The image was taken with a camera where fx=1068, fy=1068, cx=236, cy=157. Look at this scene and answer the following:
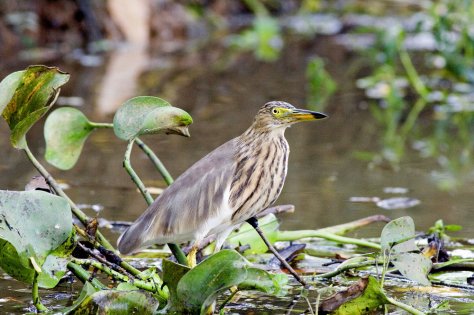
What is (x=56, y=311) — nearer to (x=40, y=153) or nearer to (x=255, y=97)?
(x=40, y=153)

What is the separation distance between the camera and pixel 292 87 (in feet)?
36.1

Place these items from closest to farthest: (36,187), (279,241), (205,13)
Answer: (36,187)
(279,241)
(205,13)

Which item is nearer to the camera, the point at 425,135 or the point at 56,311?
the point at 56,311

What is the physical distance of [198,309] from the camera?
145 inches

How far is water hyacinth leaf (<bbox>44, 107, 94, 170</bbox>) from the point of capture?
4797mm

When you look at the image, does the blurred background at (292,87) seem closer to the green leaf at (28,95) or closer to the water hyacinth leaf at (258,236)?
the water hyacinth leaf at (258,236)

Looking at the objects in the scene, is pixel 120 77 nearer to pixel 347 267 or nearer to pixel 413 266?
pixel 347 267

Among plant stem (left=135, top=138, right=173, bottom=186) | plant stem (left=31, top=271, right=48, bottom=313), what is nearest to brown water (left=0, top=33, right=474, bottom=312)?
plant stem (left=31, top=271, right=48, bottom=313)

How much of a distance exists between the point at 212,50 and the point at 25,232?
→ 10546mm

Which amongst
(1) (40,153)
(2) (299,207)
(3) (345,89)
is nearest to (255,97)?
(3) (345,89)

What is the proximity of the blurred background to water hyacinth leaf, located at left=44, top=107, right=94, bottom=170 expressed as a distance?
110 cm

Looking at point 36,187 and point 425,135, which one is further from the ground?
point 36,187

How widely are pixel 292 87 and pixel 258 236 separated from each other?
616cm

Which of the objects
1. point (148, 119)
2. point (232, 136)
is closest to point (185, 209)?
point (148, 119)
